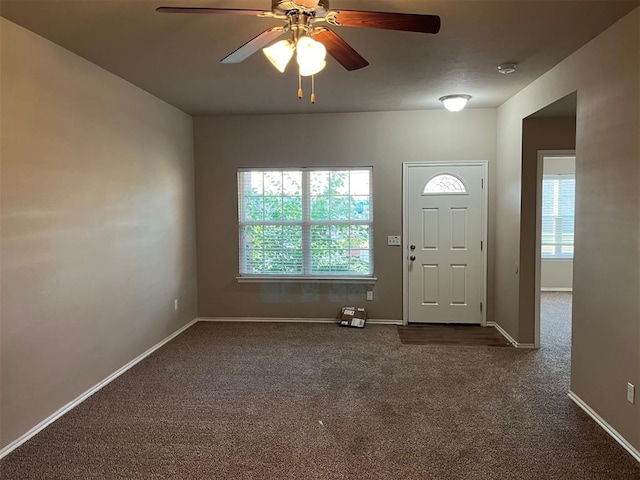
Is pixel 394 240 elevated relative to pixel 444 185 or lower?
lower

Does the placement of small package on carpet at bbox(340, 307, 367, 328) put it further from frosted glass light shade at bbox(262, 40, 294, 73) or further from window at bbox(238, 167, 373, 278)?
frosted glass light shade at bbox(262, 40, 294, 73)

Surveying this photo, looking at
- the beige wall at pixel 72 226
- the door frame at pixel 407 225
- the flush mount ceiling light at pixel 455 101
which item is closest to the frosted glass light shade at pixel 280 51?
the beige wall at pixel 72 226

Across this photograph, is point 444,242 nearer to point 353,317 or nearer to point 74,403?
point 353,317

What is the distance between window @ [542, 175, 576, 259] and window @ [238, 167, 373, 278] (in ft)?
13.0

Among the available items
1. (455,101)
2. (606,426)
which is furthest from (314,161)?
(606,426)

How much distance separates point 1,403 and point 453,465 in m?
2.57

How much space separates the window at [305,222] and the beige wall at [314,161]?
0.12 m

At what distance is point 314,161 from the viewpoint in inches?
200

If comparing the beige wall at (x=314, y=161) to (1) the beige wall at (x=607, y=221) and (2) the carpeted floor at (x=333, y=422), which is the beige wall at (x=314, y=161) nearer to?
(2) the carpeted floor at (x=333, y=422)

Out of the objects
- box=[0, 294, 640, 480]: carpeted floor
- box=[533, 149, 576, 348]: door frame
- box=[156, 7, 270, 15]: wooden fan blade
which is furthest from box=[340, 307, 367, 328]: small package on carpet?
box=[156, 7, 270, 15]: wooden fan blade

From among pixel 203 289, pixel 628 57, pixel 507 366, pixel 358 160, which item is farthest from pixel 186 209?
pixel 628 57

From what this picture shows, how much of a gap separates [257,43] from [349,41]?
92 cm

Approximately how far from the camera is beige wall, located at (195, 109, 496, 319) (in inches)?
195

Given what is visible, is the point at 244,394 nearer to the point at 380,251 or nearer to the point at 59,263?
the point at 59,263
